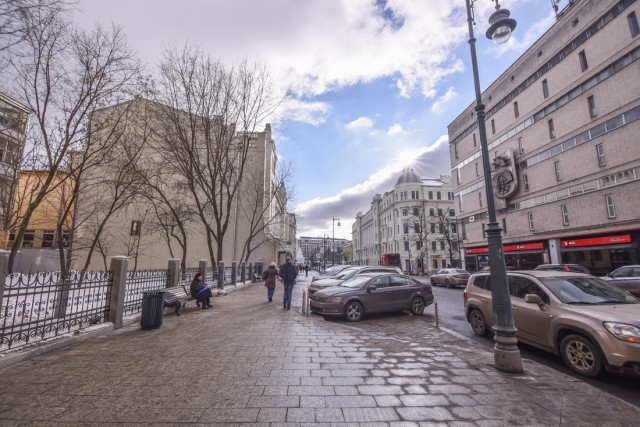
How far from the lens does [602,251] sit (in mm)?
23094

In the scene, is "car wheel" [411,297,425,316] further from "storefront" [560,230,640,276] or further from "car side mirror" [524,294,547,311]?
"storefront" [560,230,640,276]

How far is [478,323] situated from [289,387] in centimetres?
575

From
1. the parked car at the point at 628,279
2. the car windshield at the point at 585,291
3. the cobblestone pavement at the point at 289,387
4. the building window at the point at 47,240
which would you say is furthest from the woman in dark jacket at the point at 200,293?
the building window at the point at 47,240

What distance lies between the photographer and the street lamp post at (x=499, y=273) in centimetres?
485

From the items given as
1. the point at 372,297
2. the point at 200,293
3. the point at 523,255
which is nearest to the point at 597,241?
the point at 523,255

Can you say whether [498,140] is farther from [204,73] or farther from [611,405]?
[611,405]

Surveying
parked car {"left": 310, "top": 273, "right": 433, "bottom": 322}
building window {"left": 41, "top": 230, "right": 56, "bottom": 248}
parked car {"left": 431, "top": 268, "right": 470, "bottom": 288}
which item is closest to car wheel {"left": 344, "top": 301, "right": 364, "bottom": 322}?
parked car {"left": 310, "top": 273, "right": 433, "bottom": 322}

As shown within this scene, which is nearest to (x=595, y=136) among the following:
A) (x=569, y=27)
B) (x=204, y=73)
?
(x=569, y=27)

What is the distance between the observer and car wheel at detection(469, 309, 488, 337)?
24.6ft

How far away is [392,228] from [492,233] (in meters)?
66.1

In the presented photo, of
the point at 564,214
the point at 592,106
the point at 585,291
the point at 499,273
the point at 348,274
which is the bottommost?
the point at 348,274

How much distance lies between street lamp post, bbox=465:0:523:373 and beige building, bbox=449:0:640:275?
76.1 ft

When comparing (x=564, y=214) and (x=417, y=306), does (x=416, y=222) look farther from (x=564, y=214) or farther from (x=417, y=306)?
(x=417, y=306)

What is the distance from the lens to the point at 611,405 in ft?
12.1
